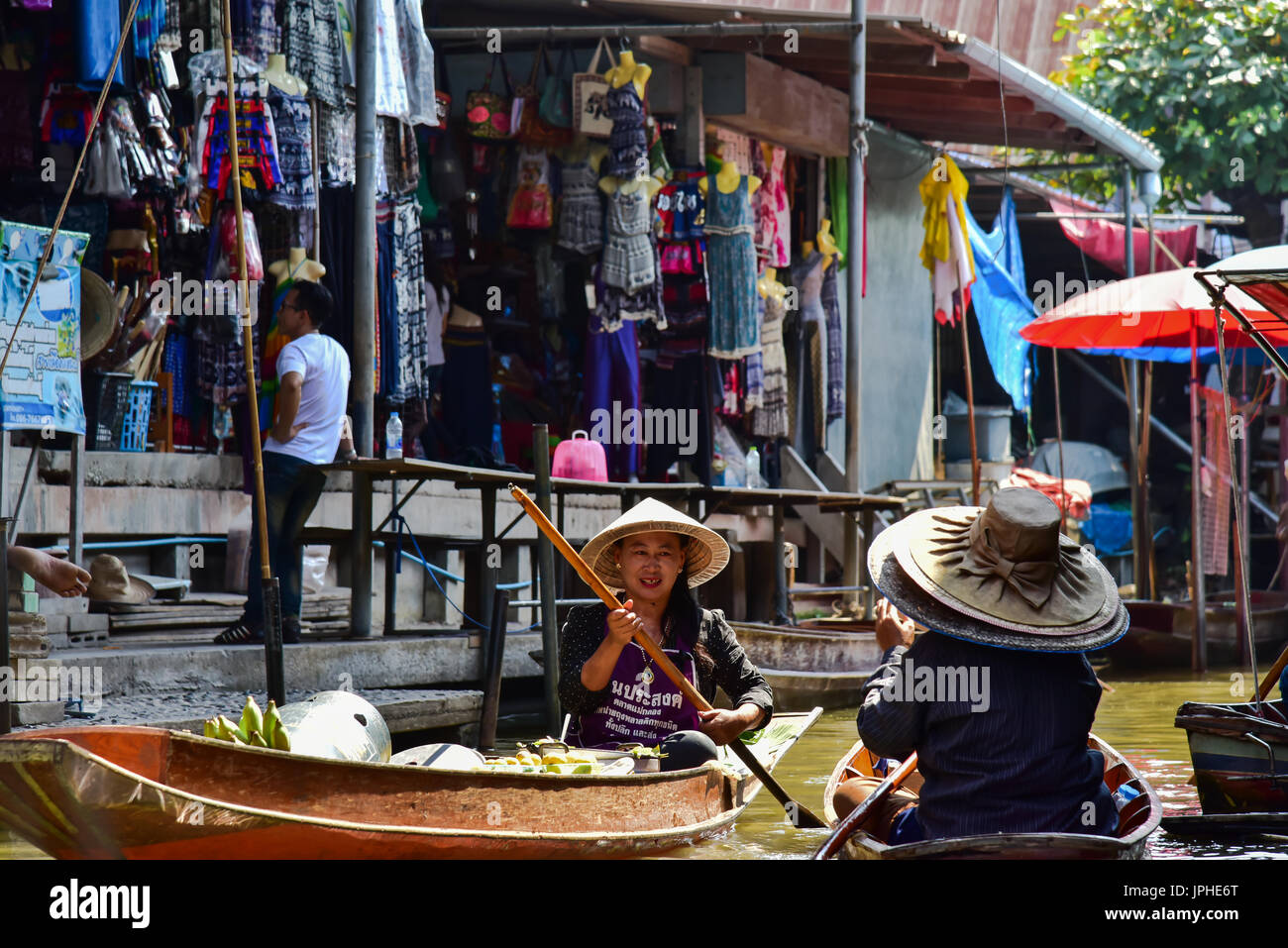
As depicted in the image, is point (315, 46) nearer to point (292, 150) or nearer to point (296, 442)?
point (292, 150)

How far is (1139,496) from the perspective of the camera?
14391 mm

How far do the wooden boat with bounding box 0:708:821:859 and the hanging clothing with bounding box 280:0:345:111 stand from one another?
544cm

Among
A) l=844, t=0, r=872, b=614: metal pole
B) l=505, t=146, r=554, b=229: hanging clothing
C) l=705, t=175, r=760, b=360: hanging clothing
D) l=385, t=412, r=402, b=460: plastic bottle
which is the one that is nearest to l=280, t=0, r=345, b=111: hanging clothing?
l=385, t=412, r=402, b=460: plastic bottle

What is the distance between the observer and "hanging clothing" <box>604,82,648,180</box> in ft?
37.3

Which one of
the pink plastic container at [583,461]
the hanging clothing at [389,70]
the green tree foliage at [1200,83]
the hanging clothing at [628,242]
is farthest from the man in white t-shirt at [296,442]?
the green tree foliage at [1200,83]

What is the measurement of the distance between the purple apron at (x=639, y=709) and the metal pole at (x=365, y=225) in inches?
133

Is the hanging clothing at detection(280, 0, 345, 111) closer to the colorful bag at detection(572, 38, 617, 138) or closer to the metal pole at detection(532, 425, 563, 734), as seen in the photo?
the colorful bag at detection(572, 38, 617, 138)

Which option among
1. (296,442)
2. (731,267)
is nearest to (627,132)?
(731,267)

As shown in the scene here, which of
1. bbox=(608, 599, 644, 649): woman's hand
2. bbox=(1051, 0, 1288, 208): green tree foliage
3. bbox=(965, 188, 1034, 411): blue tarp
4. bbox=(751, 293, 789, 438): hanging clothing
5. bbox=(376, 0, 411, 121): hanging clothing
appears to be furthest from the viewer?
bbox=(1051, 0, 1288, 208): green tree foliage

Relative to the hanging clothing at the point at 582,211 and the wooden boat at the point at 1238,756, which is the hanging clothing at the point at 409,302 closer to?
the hanging clothing at the point at 582,211

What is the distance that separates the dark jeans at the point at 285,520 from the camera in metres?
7.82

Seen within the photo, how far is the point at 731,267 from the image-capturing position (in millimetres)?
12789

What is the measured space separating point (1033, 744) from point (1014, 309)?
11.0 metres
